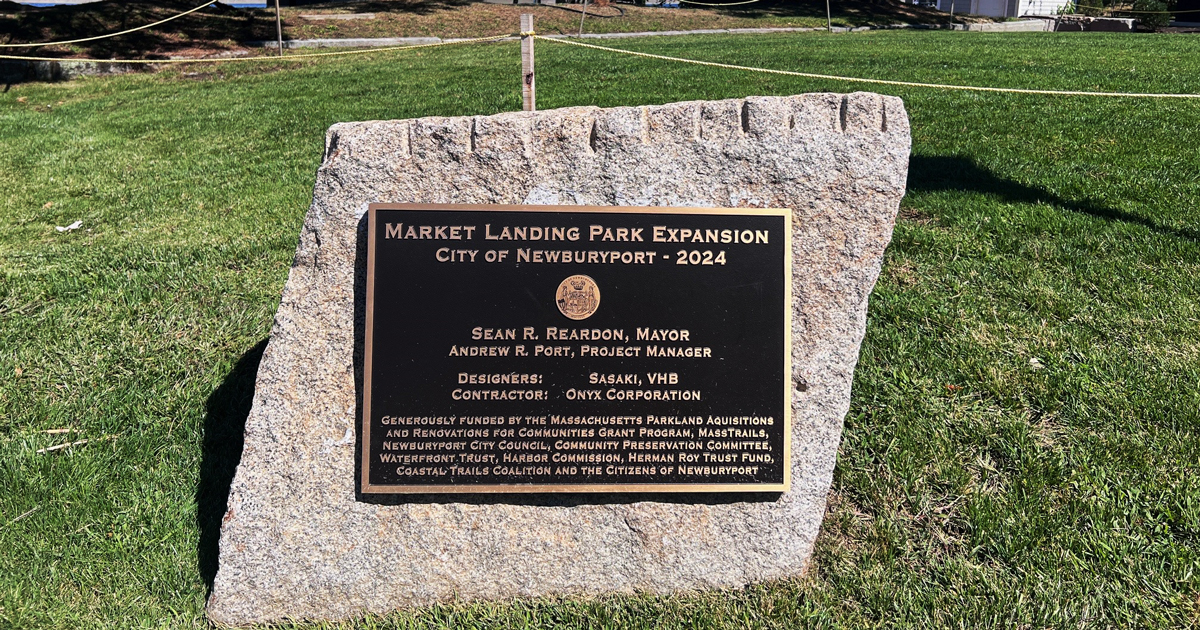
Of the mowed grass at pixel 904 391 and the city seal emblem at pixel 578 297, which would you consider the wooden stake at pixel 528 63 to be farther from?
the city seal emblem at pixel 578 297

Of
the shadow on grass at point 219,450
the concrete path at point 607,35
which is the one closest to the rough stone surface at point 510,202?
the shadow on grass at point 219,450

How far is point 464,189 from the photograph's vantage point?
8.79 feet

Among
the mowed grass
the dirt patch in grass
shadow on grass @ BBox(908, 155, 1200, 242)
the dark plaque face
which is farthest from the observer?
the dirt patch in grass

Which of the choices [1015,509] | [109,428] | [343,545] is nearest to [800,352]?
[1015,509]

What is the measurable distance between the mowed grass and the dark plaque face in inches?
20.3

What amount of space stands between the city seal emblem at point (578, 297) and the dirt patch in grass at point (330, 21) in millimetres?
16057

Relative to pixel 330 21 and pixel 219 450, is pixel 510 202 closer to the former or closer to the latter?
pixel 219 450

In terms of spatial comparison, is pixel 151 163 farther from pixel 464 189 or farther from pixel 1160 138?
pixel 1160 138

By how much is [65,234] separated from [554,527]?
4.98 meters

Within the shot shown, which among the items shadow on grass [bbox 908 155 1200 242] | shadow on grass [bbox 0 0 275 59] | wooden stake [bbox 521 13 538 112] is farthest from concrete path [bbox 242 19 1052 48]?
shadow on grass [bbox 908 155 1200 242]

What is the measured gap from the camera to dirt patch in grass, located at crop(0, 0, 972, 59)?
53.2 feet

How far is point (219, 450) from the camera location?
3.42 m

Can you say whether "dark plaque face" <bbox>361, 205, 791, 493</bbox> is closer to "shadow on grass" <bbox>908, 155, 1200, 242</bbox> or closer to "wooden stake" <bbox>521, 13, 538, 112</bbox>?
"wooden stake" <bbox>521, 13, 538, 112</bbox>

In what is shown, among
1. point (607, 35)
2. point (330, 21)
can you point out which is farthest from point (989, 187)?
point (330, 21)
